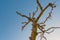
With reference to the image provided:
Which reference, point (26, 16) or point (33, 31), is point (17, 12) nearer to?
point (26, 16)

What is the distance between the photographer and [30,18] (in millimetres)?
13664

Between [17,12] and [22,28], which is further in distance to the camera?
[22,28]

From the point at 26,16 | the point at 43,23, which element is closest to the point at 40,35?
the point at 43,23

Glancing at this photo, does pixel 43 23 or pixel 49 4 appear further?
pixel 43 23

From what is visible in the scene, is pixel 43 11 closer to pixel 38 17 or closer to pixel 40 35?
pixel 38 17

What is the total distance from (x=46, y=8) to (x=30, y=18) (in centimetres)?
171

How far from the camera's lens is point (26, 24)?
14414 mm

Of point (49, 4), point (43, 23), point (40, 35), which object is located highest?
point (49, 4)

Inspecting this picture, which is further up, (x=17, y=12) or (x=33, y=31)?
(x=17, y=12)

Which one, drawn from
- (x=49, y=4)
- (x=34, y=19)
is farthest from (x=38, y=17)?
(x=49, y=4)

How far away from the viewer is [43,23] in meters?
14.3

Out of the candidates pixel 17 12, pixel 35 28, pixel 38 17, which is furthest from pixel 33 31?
pixel 17 12

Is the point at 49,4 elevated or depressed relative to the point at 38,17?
elevated

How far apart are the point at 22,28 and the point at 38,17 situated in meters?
2.14
